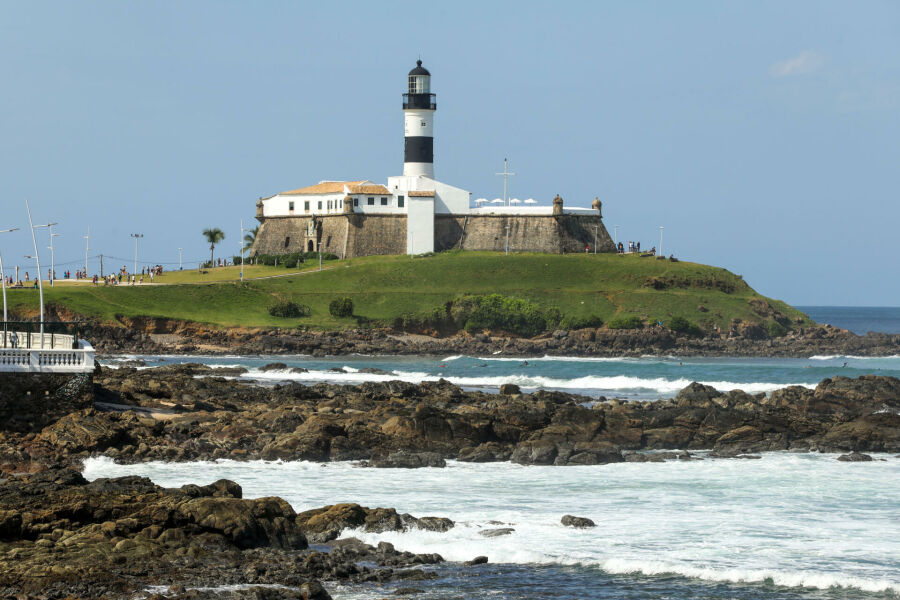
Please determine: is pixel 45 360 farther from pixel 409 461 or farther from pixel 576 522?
pixel 576 522

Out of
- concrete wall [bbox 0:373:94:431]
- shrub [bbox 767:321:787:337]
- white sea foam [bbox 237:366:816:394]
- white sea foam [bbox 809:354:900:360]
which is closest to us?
concrete wall [bbox 0:373:94:431]

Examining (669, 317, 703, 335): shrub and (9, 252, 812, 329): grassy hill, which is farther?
(669, 317, 703, 335): shrub

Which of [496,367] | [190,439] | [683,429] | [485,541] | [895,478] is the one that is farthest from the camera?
[496,367]

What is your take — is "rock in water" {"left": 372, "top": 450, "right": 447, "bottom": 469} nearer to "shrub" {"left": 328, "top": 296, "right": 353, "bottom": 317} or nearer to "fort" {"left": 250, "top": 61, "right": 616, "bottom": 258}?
"shrub" {"left": 328, "top": 296, "right": 353, "bottom": 317}

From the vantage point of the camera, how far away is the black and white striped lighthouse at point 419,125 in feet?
326

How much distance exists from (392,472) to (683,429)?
978 cm

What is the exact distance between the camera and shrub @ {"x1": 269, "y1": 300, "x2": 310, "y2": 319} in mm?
87875

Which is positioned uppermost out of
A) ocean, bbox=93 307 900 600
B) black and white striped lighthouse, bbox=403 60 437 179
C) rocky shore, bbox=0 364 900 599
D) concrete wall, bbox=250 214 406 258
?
black and white striped lighthouse, bbox=403 60 437 179

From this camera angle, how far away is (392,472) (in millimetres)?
26219

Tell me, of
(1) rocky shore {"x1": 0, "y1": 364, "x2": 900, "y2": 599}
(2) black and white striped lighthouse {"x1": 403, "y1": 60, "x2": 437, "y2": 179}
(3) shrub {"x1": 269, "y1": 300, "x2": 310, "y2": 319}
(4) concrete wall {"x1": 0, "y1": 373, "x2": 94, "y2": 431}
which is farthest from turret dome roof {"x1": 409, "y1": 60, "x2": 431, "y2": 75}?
(4) concrete wall {"x1": 0, "y1": 373, "x2": 94, "y2": 431}

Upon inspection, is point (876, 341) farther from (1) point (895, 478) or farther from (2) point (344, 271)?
(1) point (895, 478)

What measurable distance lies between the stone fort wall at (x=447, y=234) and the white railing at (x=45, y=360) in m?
76.5

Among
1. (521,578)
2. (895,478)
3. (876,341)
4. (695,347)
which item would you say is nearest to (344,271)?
(695,347)

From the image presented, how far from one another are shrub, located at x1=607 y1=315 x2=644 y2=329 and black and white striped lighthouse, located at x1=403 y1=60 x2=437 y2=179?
2479cm
